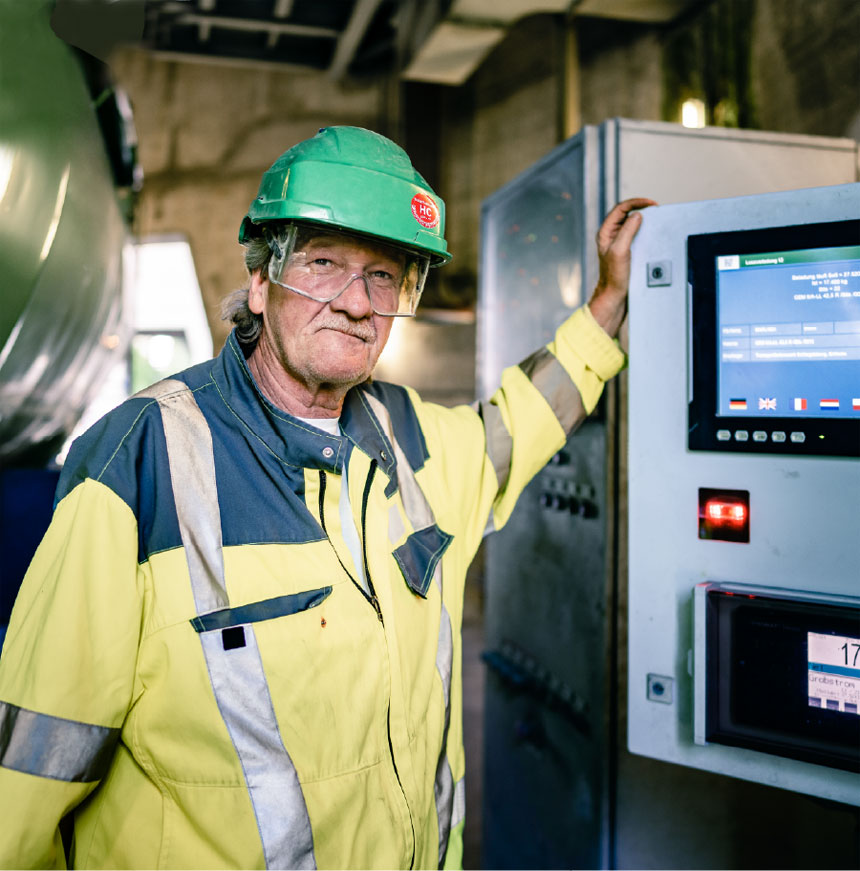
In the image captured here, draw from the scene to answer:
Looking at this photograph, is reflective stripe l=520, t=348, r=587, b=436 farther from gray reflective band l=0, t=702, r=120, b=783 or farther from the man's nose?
gray reflective band l=0, t=702, r=120, b=783

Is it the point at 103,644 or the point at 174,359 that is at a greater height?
the point at 174,359

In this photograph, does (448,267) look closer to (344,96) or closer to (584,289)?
(344,96)

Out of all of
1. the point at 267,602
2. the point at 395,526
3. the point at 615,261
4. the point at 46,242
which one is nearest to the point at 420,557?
the point at 395,526

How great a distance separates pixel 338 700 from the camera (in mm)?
1005

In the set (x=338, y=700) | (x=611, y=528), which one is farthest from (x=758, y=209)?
(x=338, y=700)

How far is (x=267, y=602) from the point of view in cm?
98

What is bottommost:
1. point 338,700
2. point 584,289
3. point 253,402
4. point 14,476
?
point 338,700

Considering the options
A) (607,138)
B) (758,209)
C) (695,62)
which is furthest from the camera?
(695,62)

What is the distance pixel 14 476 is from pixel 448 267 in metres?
3.54

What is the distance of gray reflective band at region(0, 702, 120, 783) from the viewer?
0.86m

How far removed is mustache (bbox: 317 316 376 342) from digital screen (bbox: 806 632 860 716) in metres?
0.80

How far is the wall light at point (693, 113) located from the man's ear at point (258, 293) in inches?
78.3

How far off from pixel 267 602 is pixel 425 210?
2.07ft

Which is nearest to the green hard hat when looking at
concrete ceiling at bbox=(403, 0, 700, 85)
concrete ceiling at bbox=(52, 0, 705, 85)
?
concrete ceiling at bbox=(52, 0, 705, 85)
